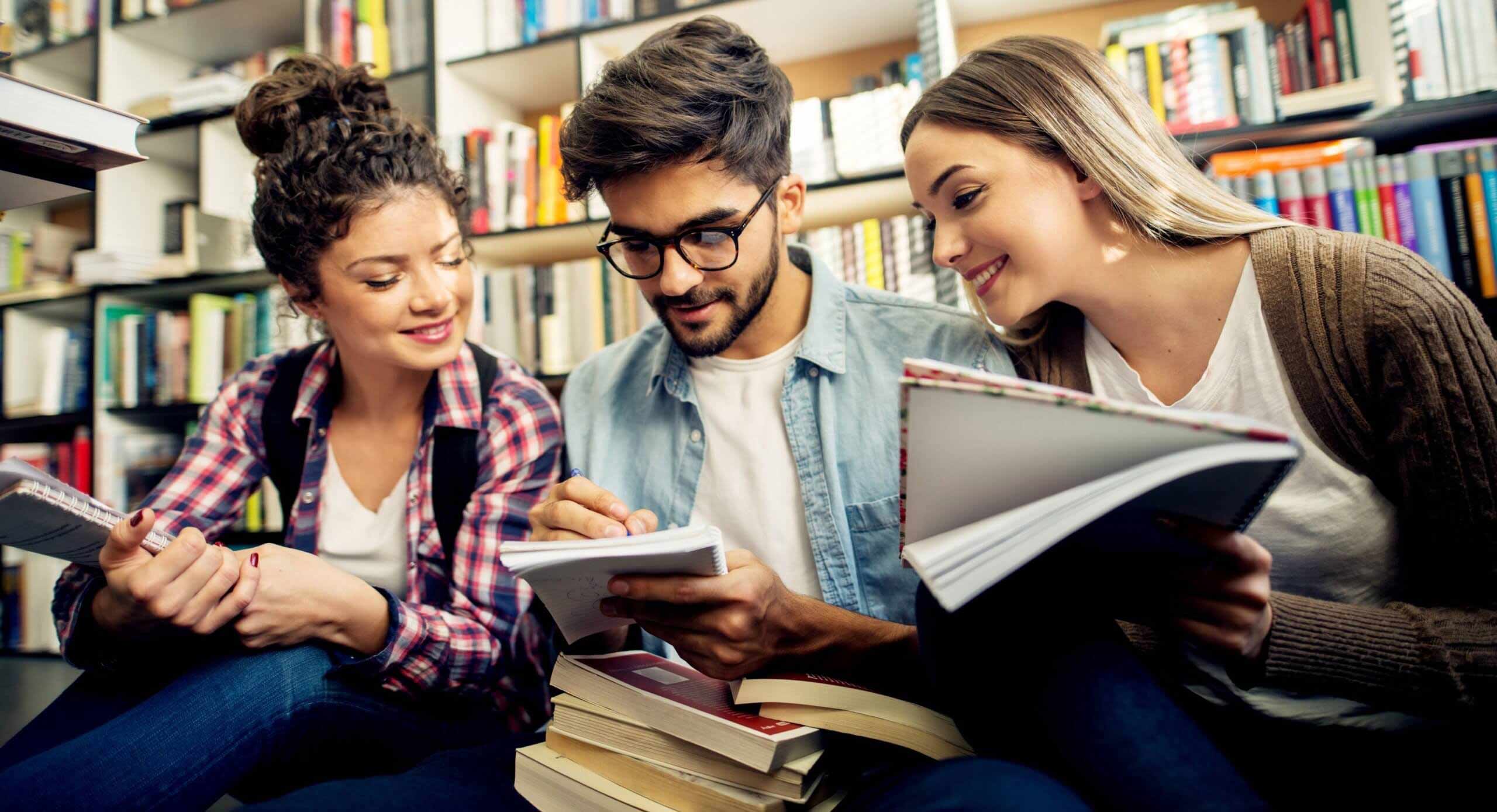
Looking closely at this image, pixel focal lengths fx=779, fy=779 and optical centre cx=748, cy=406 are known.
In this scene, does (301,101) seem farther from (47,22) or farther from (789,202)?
(47,22)

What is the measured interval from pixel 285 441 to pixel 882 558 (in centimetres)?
94

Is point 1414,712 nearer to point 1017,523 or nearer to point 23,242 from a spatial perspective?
point 1017,523

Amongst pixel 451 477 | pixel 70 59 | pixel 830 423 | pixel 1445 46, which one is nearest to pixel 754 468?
pixel 830 423

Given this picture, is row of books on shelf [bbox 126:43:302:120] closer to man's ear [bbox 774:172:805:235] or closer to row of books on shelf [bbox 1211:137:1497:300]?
man's ear [bbox 774:172:805:235]

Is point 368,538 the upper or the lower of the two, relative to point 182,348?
lower

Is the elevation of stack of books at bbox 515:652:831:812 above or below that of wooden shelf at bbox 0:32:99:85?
below

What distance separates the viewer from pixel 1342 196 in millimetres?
1421

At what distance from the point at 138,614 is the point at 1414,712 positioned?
1249mm

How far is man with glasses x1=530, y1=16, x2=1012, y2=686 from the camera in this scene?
40.1 inches

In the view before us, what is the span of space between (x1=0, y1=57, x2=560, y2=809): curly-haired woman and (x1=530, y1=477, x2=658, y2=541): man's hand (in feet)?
0.98

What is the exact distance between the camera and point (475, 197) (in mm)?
A: 1898

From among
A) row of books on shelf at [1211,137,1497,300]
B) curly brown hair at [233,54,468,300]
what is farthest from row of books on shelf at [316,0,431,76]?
row of books on shelf at [1211,137,1497,300]

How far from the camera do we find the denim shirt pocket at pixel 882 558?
3.41 feet

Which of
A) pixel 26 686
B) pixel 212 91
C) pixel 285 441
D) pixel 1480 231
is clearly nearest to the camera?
pixel 285 441
